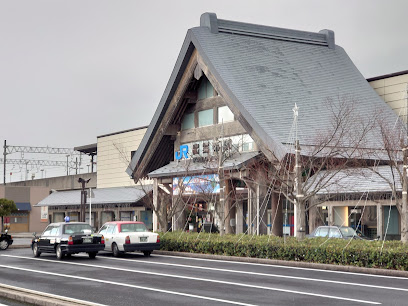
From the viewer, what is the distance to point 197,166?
136 feet

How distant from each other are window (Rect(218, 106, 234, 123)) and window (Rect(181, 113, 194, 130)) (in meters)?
3.37

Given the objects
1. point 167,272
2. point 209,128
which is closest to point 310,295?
point 167,272

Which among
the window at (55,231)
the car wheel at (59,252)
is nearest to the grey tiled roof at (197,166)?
the window at (55,231)

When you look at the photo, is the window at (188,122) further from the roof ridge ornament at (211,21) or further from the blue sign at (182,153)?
the roof ridge ornament at (211,21)

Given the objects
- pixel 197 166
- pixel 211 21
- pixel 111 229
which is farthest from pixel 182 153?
pixel 111 229

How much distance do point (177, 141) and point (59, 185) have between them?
35.2 m

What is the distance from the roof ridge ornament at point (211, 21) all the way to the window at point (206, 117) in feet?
16.6

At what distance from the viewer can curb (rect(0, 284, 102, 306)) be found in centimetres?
1223

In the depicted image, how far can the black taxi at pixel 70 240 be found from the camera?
26844mm

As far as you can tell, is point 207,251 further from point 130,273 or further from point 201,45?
point 201,45

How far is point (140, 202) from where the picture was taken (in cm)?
5481

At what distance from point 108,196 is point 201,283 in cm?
4234

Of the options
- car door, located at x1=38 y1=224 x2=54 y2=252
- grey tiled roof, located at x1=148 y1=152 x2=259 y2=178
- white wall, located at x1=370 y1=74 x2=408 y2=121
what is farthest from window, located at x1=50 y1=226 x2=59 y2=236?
white wall, located at x1=370 y1=74 x2=408 y2=121

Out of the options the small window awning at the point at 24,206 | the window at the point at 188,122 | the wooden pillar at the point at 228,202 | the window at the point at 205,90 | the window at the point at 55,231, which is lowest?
the window at the point at 55,231
